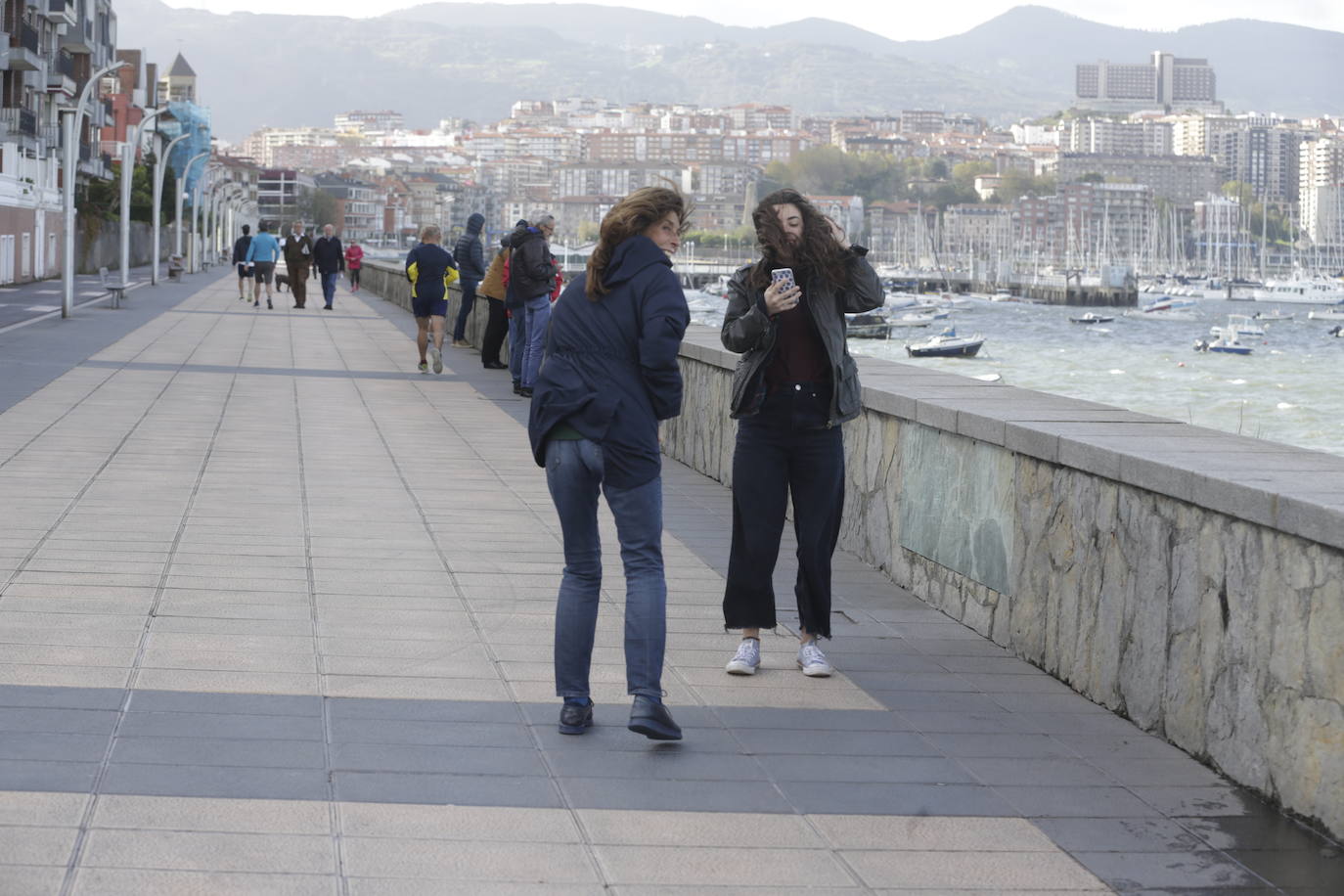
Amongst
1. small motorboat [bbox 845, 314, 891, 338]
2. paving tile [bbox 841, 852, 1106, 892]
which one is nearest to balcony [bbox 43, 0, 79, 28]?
small motorboat [bbox 845, 314, 891, 338]

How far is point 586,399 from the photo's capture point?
5.45m

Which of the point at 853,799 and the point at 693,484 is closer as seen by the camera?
the point at 853,799

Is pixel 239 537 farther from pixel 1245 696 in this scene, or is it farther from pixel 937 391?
pixel 1245 696

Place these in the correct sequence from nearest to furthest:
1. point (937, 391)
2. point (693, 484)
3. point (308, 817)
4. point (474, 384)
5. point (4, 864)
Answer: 1. point (4, 864)
2. point (308, 817)
3. point (937, 391)
4. point (693, 484)
5. point (474, 384)

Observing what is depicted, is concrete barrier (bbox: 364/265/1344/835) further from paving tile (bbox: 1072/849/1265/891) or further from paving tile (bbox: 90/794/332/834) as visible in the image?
paving tile (bbox: 90/794/332/834)

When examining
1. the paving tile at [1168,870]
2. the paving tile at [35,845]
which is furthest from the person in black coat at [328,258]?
the paving tile at [1168,870]

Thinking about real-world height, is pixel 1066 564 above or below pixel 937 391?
below

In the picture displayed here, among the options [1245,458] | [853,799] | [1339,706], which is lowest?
[853,799]

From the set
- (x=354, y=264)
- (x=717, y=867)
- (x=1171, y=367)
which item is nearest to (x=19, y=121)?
(x=354, y=264)

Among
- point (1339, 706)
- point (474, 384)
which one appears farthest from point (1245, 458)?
point (474, 384)

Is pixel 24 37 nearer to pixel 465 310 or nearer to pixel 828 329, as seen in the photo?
pixel 465 310

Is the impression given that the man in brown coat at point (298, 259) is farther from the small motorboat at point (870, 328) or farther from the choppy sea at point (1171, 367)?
the small motorboat at point (870, 328)

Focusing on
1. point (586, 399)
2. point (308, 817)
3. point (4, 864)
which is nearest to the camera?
point (4, 864)

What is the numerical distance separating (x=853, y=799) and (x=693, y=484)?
7.07m
